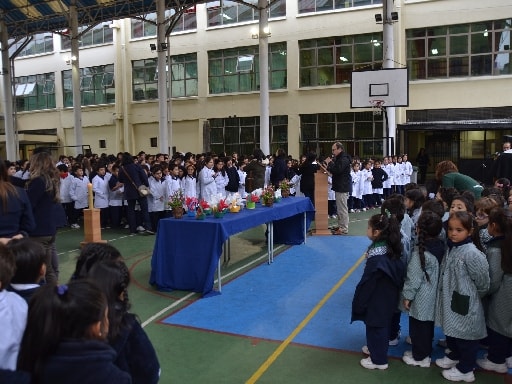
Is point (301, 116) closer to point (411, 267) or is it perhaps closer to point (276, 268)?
point (276, 268)

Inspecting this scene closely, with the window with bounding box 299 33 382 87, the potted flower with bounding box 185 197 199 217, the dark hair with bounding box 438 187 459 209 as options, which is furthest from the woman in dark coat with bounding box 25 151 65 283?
the window with bounding box 299 33 382 87

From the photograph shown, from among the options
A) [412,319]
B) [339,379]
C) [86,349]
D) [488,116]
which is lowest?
[339,379]

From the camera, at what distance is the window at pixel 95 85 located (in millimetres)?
26062

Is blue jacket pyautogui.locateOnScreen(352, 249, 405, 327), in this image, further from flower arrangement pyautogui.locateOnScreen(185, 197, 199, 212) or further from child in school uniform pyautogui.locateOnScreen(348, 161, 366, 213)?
child in school uniform pyautogui.locateOnScreen(348, 161, 366, 213)

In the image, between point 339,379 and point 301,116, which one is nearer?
point 339,379

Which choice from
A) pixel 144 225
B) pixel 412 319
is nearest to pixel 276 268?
pixel 412 319

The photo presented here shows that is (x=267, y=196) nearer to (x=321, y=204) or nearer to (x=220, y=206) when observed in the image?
(x=220, y=206)

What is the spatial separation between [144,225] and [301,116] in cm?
1324

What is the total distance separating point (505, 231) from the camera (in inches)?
141

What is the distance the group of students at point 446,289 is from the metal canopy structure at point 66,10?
16.2 metres

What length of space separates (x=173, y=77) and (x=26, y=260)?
2320 centimetres

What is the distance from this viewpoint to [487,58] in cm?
Answer: 1880

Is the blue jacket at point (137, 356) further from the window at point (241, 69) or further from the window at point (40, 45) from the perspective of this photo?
the window at point (40, 45)

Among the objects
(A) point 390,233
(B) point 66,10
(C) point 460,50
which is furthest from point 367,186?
(B) point 66,10
